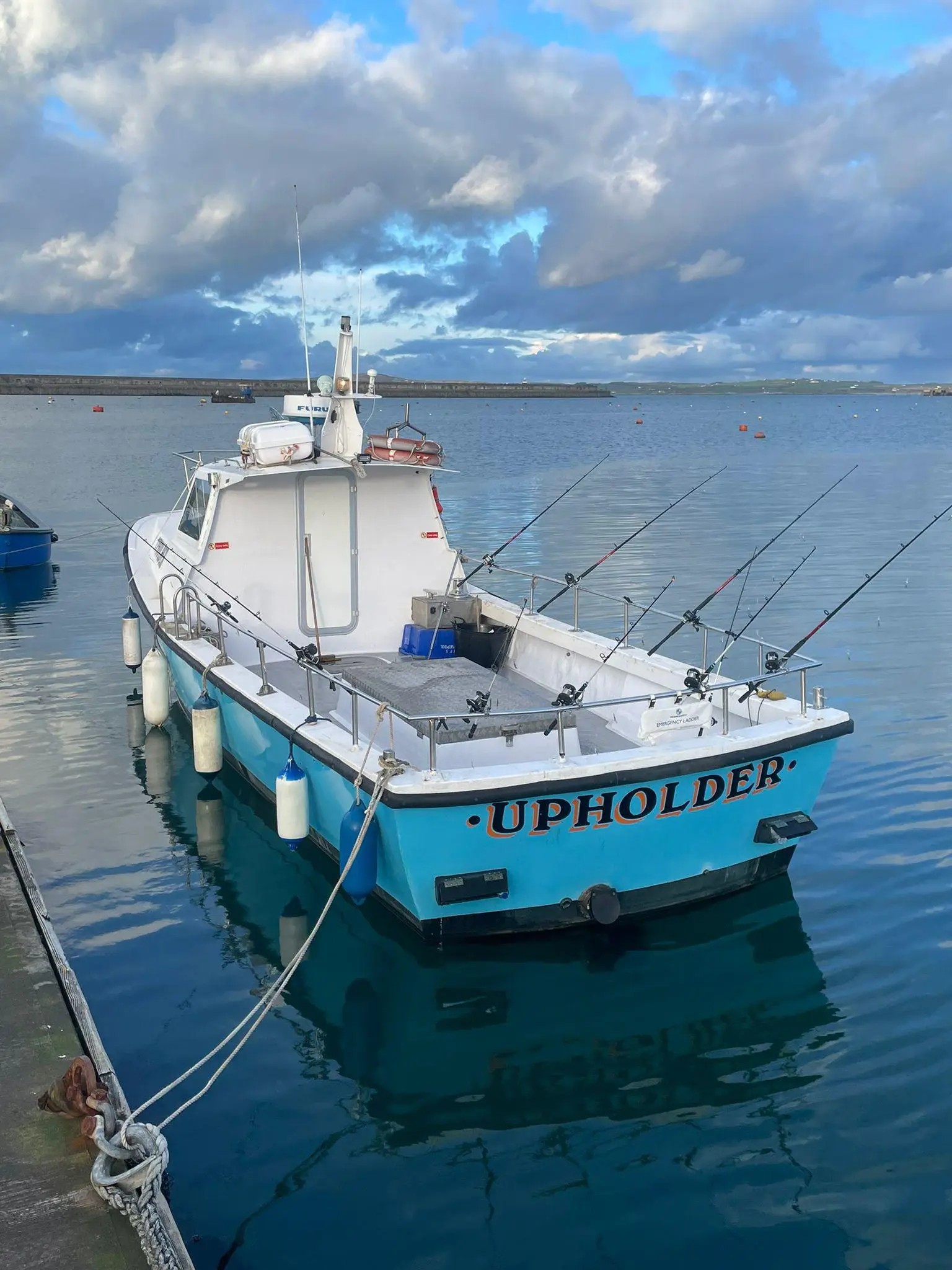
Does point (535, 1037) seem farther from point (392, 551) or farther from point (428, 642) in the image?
point (392, 551)

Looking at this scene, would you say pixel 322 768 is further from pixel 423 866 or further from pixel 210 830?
pixel 210 830

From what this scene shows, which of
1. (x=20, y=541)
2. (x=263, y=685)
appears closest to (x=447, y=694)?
(x=263, y=685)

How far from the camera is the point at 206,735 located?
30.8 feet

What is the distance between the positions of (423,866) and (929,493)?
2995 centimetres

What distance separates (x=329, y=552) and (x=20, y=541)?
1224cm

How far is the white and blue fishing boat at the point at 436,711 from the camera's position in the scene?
21.6 ft

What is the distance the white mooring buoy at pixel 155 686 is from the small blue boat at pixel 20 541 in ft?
36.5

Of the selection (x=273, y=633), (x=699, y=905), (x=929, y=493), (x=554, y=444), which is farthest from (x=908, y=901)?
(x=554, y=444)

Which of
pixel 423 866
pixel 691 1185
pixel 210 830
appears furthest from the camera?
pixel 210 830

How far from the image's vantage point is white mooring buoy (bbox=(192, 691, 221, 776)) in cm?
938

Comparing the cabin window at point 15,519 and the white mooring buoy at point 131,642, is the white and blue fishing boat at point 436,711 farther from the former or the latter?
the cabin window at point 15,519

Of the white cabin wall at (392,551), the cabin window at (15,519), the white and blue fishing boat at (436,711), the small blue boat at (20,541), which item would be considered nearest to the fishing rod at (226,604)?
the white and blue fishing boat at (436,711)

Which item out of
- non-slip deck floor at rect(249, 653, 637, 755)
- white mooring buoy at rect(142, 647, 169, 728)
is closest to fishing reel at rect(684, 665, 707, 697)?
non-slip deck floor at rect(249, 653, 637, 755)

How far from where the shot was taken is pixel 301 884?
330 inches
